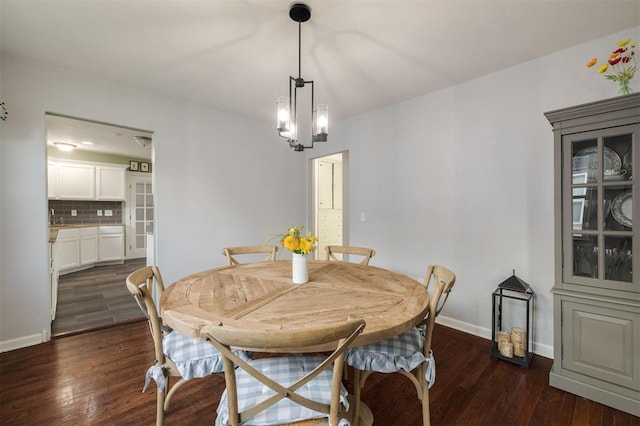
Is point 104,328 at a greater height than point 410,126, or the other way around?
point 410,126

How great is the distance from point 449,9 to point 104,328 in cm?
407

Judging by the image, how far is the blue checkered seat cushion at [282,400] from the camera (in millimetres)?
982

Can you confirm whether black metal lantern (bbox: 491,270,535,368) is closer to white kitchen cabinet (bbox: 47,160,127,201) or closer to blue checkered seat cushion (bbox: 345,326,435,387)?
blue checkered seat cushion (bbox: 345,326,435,387)

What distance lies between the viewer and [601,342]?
173 centimetres

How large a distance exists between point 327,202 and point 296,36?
3.41m

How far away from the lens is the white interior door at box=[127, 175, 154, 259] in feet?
20.7

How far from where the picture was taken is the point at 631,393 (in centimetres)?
163

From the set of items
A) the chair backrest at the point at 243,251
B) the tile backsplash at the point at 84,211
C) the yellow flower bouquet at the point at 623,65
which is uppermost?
the yellow flower bouquet at the point at 623,65

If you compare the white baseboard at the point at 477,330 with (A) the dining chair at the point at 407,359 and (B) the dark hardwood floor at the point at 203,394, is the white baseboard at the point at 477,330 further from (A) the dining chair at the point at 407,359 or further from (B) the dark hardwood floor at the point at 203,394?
(A) the dining chair at the point at 407,359

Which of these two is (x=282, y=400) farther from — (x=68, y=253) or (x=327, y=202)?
(x=68, y=253)

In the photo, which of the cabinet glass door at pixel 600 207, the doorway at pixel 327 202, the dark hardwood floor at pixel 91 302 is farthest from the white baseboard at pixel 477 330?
the dark hardwood floor at pixel 91 302

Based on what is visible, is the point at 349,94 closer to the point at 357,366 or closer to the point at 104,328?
the point at 357,366

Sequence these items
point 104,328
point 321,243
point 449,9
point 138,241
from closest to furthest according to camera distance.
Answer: point 449,9 → point 104,328 → point 321,243 → point 138,241

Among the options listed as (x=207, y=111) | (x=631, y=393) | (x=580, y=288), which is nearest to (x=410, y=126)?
(x=580, y=288)
